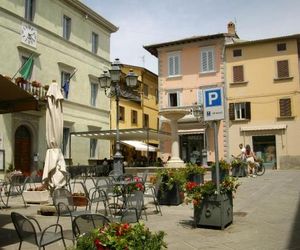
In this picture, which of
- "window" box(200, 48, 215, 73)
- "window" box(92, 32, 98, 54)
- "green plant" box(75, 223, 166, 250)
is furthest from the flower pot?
"window" box(200, 48, 215, 73)

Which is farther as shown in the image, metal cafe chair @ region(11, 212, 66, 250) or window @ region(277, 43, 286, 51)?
window @ region(277, 43, 286, 51)

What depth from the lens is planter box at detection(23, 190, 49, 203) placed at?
36.8 ft

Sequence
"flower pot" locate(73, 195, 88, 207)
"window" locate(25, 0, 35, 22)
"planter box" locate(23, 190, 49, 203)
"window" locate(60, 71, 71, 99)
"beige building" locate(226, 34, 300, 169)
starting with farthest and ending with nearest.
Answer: "beige building" locate(226, 34, 300, 169), "window" locate(60, 71, 71, 99), "window" locate(25, 0, 35, 22), "planter box" locate(23, 190, 49, 203), "flower pot" locate(73, 195, 88, 207)

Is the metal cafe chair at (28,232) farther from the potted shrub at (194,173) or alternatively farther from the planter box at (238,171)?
the planter box at (238,171)

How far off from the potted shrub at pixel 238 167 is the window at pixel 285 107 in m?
11.6

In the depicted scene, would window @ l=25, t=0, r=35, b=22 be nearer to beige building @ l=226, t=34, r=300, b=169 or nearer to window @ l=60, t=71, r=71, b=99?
window @ l=60, t=71, r=71, b=99

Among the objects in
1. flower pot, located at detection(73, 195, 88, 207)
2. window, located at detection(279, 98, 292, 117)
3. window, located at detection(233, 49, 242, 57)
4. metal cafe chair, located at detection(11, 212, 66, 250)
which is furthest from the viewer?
window, located at detection(233, 49, 242, 57)

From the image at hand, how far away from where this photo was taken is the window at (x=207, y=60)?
32.4 m

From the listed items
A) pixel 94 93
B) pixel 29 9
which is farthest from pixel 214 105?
pixel 94 93

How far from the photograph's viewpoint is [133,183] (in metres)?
9.45

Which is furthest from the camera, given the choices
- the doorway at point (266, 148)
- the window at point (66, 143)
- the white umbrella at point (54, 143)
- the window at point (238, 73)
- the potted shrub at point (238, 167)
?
the window at point (238, 73)

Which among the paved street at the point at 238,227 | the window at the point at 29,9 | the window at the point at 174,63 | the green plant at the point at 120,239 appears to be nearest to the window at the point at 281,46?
the window at the point at 174,63

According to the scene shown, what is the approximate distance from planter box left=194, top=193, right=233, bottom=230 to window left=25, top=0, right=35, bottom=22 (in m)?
17.1

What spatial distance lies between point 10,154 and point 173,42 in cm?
1830
